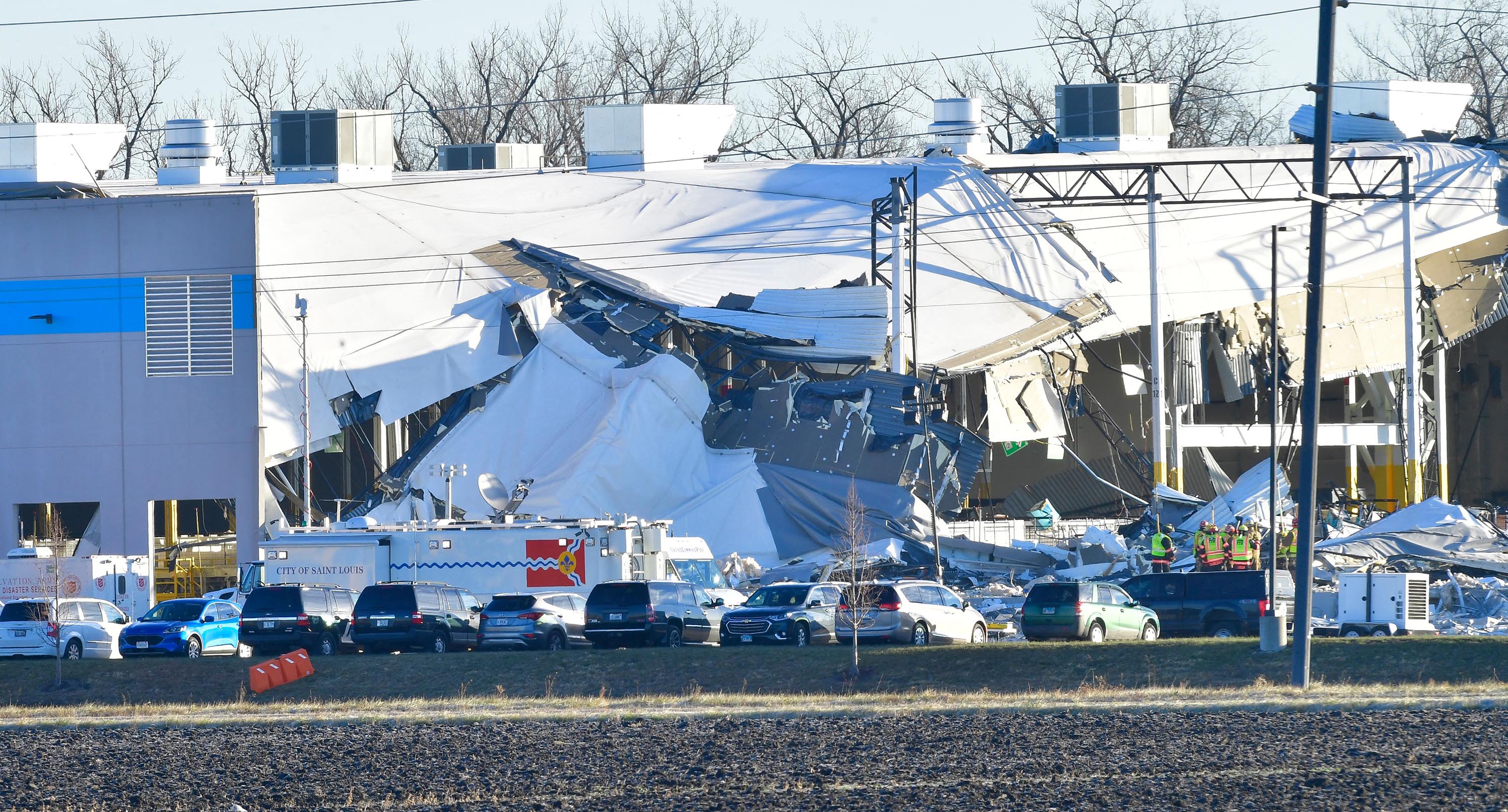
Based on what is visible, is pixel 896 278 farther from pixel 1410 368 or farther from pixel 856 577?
pixel 1410 368

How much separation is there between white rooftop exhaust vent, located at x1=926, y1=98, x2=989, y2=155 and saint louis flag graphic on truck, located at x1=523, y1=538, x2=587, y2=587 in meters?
27.1

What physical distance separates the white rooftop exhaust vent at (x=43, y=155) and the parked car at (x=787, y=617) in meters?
29.9

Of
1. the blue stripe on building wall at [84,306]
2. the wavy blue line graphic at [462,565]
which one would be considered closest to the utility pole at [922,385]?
the wavy blue line graphic at [462,565]

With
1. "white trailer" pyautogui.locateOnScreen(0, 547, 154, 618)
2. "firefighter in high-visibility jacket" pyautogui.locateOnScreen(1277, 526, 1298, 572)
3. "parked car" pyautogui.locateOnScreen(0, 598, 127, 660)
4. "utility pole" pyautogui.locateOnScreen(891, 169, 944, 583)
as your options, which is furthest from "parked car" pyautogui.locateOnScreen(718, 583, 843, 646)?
"white trailer" pyautogui.locateOnScreen(0, 547, 154, 618)

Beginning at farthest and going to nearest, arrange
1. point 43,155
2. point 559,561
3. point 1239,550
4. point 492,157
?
point 492,157
point 43,155
point 1239,550
point 559,561

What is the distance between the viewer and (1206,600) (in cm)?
3297

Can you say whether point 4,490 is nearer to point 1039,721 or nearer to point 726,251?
point 726,251

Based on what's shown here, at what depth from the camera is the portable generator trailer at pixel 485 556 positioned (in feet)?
120

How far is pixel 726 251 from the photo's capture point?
175ft

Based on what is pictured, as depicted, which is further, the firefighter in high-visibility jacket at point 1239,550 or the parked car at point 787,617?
the firefighter in high-visibility jacket at point 1239,550

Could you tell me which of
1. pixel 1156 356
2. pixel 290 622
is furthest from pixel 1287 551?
pixel 290 622

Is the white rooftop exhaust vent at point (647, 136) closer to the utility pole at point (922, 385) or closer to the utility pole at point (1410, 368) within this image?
the utility pole at point (922, 385)

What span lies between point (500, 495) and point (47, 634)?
1167cm

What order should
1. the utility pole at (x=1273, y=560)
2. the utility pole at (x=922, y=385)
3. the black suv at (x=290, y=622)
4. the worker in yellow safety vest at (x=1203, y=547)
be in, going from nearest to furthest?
the utility pole at (x=1273, y=560) < the black suv at (x=290, y=622) < the worker in yellow safety vest at (x=1203, y=547) < the utility pole at (x=922, y=385)
